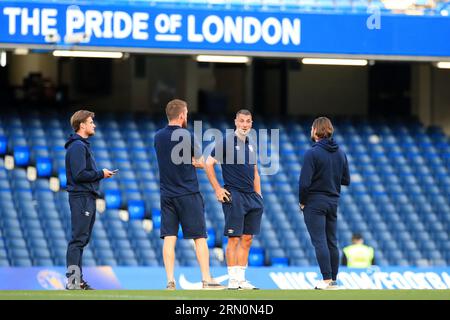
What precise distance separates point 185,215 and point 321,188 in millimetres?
1328

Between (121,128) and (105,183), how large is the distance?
1.72m

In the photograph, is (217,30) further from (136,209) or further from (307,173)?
(307,173)

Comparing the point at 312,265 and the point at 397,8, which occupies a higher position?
the point at 397,8

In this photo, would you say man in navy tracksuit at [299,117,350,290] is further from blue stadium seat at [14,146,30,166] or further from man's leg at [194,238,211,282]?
blue stadium seat at [14,146,30,166]

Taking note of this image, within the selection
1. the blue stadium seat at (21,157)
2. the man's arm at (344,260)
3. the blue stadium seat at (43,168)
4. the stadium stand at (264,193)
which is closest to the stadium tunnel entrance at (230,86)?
the stadium stand at (264,193)

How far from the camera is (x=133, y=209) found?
23.1 metres

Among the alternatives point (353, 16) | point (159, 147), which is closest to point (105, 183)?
point (353, 16)

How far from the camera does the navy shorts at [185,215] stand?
13.2 meters

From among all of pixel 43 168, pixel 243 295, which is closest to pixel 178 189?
pixel 243 295

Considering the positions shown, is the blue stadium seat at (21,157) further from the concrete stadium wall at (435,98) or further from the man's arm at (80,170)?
the man's arm at (80,170)

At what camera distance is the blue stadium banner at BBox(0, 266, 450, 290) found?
18922 mm

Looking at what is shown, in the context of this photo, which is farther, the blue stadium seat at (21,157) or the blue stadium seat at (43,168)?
the blue stadium seat at (21,157)
